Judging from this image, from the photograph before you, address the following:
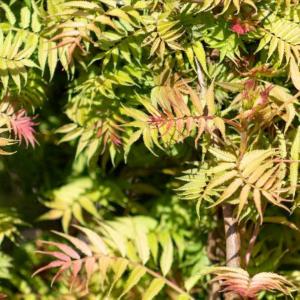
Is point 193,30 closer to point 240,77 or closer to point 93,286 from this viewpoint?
point 240,77

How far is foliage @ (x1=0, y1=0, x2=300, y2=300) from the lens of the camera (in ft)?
6.64

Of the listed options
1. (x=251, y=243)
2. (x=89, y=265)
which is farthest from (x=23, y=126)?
(x=251, y=243)

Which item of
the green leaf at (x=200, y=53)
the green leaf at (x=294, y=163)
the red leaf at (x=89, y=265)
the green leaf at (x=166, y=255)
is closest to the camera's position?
the green leaf at (x=294, y=163)

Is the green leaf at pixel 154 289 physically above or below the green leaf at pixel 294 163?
below

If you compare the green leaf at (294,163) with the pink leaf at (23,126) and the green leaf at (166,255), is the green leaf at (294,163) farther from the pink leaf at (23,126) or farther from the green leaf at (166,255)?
the pink leaf at (23,126)

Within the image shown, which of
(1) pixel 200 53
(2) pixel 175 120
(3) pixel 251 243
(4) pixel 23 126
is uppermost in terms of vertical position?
(1) pixel 200 53

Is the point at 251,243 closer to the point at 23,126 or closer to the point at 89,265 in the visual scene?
the point at 89,265

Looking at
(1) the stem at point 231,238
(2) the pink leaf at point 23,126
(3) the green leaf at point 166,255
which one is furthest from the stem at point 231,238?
(2) the pink leaf at point 23,126

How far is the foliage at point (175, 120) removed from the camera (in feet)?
6.64

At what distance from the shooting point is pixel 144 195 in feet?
10.2

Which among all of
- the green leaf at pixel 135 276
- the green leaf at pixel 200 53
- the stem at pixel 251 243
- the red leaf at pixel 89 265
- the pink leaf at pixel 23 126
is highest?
the green leaf at pixel 200 53

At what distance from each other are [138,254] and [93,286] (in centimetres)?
25

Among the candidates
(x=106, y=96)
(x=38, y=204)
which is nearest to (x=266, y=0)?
(x=106, y=96)

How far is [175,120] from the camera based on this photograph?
6.44ft
